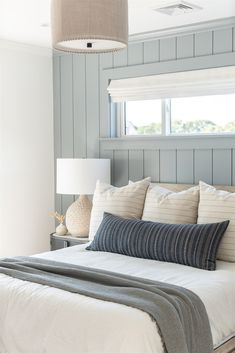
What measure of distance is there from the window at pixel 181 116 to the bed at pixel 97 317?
1436 mm

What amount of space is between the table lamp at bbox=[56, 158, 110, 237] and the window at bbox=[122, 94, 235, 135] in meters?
0.48

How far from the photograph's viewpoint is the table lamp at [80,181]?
14.7 feet

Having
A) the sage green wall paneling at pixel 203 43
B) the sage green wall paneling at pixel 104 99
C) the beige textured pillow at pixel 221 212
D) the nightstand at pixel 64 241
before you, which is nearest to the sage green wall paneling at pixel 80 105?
the sage green wall paneling at pixel 104 99

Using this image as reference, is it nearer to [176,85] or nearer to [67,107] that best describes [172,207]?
[176,85]

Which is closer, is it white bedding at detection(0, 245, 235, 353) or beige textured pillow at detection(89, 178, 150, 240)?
white bedding at detection(0, 245, 235, 353)

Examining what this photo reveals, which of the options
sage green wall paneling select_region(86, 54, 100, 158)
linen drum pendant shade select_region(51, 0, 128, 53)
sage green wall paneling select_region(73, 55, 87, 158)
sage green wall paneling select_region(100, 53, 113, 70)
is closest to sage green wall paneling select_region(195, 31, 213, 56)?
sage green wall paneling select_region(100, 53, 113, 70)

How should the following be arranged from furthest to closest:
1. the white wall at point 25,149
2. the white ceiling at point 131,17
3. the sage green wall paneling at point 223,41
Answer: the white wall at point 25,149 < the sage green wall paneling at point 223,41 < the white ceiling at point 131,17

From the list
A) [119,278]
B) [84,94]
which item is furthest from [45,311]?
[84,94]

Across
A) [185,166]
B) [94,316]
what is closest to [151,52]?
[185,166]

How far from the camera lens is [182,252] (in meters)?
3.31

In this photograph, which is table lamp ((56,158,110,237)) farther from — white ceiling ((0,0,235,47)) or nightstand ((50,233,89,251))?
white ceiling ((0,0,235,47))

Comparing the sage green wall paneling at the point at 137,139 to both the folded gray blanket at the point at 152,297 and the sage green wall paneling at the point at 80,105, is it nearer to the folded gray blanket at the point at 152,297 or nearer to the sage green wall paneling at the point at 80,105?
the sage green wall paneling at the point at 80,105

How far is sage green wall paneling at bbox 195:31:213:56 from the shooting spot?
4.16 m

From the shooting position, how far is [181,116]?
14.9 ft
